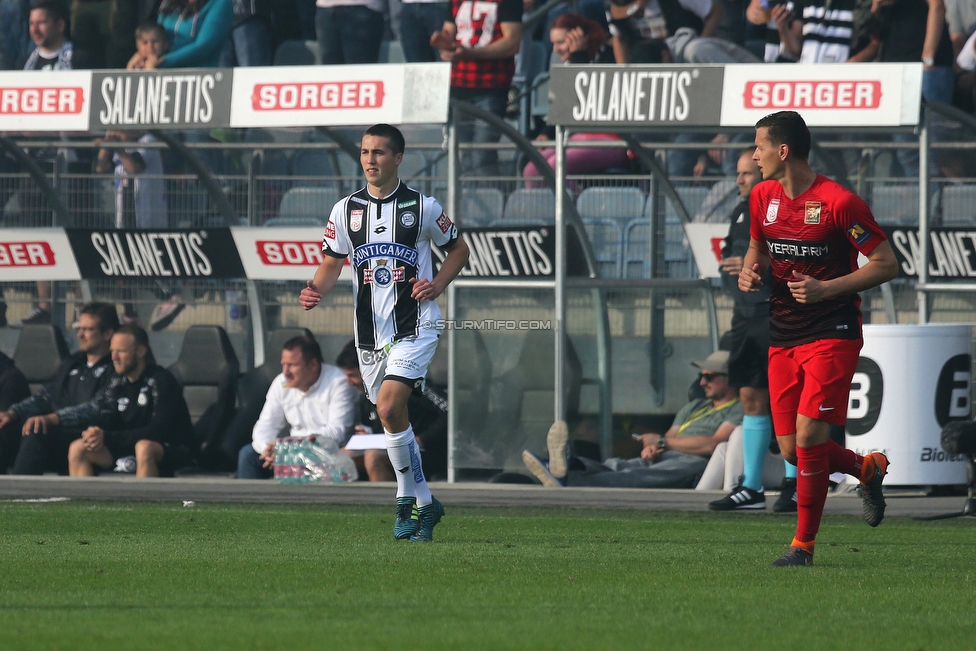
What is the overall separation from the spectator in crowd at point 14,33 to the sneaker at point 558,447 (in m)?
8.43

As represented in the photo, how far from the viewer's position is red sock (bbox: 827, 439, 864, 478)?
7.18 meters

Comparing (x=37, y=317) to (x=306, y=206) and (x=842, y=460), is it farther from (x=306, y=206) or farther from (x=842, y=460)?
Result: (x=842, y=460)

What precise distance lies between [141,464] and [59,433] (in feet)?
2.73

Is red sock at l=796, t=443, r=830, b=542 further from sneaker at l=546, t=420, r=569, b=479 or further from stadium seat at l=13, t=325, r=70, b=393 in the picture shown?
stadium seat at l=13, t=325, r=70, b=393

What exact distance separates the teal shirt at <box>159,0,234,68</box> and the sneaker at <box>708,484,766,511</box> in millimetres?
8310

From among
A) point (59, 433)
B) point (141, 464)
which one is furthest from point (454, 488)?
point (59, 433)

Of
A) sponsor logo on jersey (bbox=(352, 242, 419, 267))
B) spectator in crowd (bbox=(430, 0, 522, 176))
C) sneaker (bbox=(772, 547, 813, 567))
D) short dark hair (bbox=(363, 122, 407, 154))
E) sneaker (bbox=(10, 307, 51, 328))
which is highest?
spectator in crowd (bbox=(430, 0, 522, 176))

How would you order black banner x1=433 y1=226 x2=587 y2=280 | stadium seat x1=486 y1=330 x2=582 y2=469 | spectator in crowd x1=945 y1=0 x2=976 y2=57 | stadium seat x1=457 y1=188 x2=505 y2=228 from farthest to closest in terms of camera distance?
spectator in crowd x1=945 y1=0 x2=976 y2=57
stadium seat x1=457 y1=188 x2=505 y2=228
black banner x1=433 y1=226 x2=587 y2=280
stadium seat x1=486 y1=330 x2=582 y2=469

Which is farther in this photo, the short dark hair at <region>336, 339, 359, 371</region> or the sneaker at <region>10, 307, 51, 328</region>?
the sneaker at <region>10, 307, 51, 328</region>

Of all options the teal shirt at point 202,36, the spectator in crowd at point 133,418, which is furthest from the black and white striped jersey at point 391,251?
the teal shirt at point 202,36

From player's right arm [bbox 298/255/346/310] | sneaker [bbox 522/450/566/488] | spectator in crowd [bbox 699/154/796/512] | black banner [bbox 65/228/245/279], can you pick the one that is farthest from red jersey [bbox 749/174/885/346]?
black banner [bbox 65/228/245/279]

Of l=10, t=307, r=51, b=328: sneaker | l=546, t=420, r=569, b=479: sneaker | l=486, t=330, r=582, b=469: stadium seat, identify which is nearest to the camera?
l=546, t=420, r=569, b=479: sneaker

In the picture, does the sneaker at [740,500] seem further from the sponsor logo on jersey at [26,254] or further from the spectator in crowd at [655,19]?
the sponsor logo on jersey at [26,254]

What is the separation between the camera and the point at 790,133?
22.8 feet
